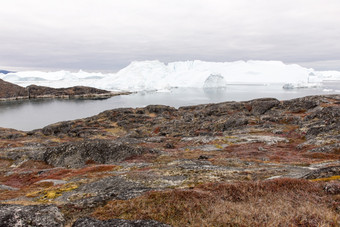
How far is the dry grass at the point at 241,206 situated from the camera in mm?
8219

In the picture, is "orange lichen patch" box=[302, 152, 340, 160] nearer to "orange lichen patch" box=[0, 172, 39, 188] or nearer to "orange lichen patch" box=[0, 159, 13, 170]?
"orange lichen patch" box=[0, 172, 39, 188]

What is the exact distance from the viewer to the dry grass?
8.22m

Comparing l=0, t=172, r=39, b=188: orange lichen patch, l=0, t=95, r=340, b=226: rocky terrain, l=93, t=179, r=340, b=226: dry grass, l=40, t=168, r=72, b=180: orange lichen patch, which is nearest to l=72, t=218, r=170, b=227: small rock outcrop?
l=0, t=95, r=340, b=226: rocky terrain

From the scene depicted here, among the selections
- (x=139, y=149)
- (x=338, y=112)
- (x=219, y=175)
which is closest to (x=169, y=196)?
(x=219, y=175)

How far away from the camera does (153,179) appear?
56.2 ft

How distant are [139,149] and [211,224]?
2972 centimetres

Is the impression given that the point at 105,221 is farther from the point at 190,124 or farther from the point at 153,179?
the point at 190,124

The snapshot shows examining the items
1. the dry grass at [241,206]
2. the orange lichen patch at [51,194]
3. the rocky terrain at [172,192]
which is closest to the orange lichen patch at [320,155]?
the rocky terrain at [172,192]

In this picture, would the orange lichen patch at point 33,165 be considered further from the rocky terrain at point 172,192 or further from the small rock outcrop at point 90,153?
the small rock outcrop at point 90,153

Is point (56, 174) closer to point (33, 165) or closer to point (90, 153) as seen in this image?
point (90, 153)

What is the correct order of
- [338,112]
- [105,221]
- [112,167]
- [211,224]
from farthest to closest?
[338,112] → [112,167] → [105,221] → [211,224]

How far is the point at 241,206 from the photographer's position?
969 cm

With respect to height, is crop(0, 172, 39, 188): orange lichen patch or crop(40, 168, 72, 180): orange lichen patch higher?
crop(40, 168, 72, 180): orange lichen patch

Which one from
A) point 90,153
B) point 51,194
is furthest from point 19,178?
point 51,194
